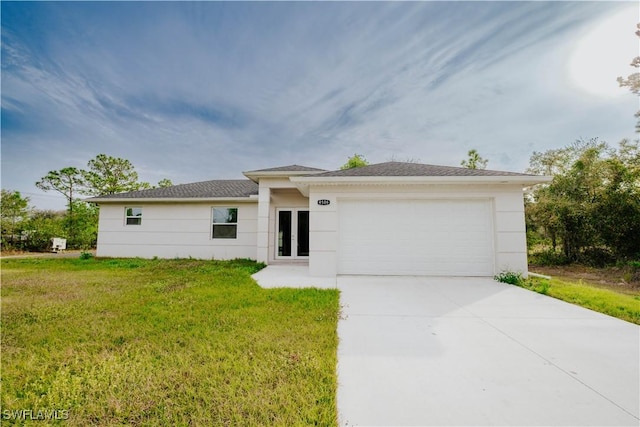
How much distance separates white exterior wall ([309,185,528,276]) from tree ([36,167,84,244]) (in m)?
20.5

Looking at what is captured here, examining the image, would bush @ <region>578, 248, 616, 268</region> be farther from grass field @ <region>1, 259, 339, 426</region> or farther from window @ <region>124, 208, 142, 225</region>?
window @ <region>124, 208, 142, 225</region>

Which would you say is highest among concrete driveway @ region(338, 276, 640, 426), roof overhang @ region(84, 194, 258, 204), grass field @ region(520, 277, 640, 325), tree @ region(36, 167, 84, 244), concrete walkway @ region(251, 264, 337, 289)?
tree @ region(36, 167, 84, 244)

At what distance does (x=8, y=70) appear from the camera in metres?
10.0

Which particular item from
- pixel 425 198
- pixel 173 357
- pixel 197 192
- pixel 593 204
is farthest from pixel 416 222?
pixel 593 204

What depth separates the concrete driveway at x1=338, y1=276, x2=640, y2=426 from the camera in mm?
1931

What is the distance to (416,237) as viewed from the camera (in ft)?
24.7

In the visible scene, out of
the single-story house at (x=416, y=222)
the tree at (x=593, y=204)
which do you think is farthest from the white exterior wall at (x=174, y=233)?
the tree at (x=593, y=204)

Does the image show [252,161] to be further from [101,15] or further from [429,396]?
[429,396]

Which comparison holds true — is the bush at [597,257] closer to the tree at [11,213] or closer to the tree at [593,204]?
the tree at [593,204]

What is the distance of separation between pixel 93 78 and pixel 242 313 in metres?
14.0

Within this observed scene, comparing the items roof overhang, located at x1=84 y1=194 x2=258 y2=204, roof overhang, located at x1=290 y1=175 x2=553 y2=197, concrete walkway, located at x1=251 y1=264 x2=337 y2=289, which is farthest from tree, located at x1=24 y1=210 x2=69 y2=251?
roof overhang, located at x1=290 y1=175 x2=553 y2=197

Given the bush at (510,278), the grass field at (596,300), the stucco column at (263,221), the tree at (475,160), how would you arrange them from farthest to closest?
the tree at (475,160) → the stucco column at (263,221) → the bush at (510,278) → the grass field at (596,300)

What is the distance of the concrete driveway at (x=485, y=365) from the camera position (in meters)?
1.93

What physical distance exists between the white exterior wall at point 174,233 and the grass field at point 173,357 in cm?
617
